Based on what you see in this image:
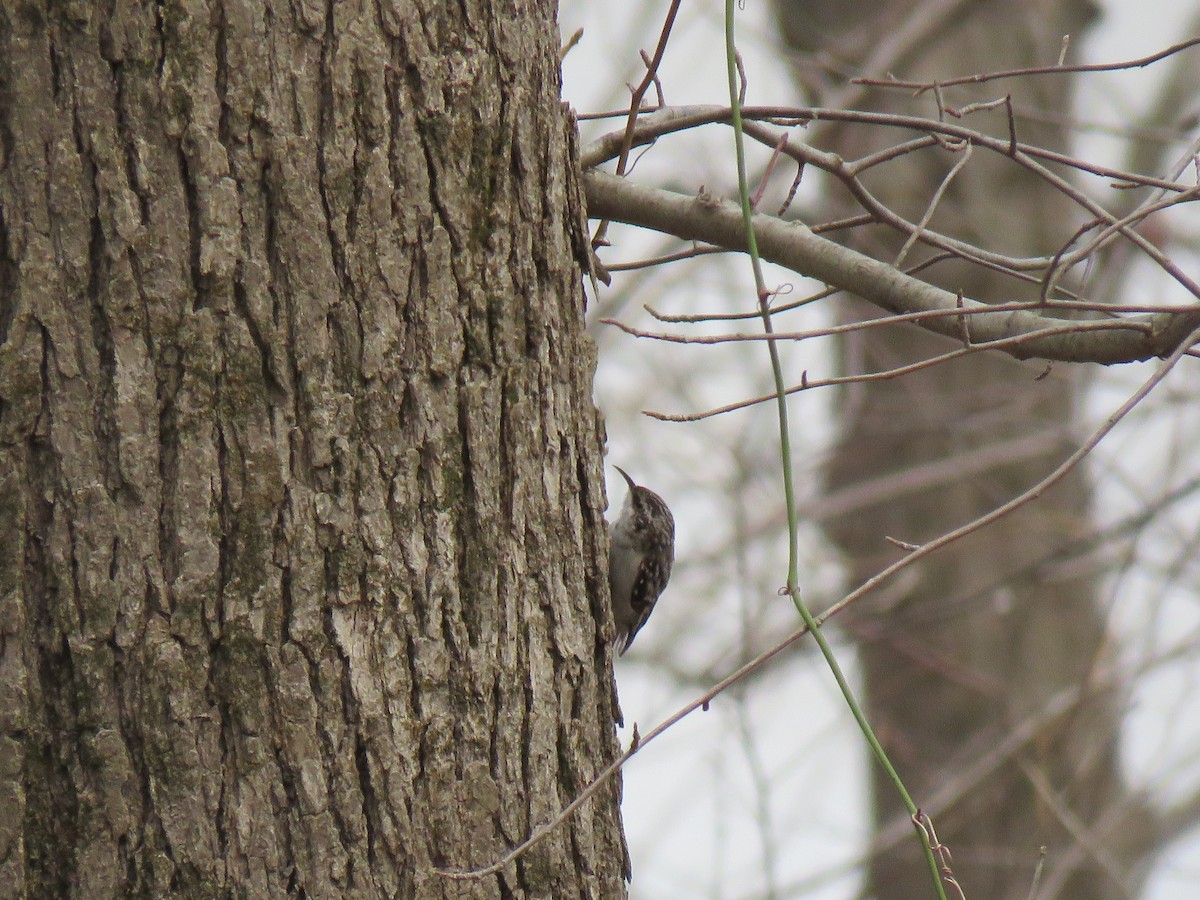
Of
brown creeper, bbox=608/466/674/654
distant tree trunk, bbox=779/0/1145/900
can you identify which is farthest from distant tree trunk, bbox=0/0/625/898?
distant tree trunk, bbox=779/0/1145/900

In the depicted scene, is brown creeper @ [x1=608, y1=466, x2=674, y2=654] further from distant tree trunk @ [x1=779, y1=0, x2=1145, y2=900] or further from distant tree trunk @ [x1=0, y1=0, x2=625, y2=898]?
distant tree trunk @ [x1=779, y1=0, x2=1145, y2=900]

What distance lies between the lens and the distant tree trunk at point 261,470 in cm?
180

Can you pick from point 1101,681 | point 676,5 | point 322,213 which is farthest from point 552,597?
point 1101,681

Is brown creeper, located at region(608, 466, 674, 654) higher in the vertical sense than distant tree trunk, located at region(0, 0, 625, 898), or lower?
higher

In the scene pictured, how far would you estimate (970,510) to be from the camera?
716 centimetres

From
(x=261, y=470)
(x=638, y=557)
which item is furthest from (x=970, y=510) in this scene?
(x=261, y=470)

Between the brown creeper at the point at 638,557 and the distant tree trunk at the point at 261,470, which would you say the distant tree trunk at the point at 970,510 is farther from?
the distant tree trunk at the point at 261,470

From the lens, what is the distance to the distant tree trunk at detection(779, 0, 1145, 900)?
6.68 m

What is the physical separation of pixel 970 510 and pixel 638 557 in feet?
11.3

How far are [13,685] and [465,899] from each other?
2.39ft

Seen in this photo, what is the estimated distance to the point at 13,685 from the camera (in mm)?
1783

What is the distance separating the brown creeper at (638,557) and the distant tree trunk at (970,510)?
Result: 7.88 feet

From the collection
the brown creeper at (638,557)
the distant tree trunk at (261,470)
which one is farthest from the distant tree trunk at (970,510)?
the distant tree trunk at (261,470)

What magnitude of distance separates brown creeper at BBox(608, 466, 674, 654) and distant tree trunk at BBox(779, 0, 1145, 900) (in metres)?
2.40
